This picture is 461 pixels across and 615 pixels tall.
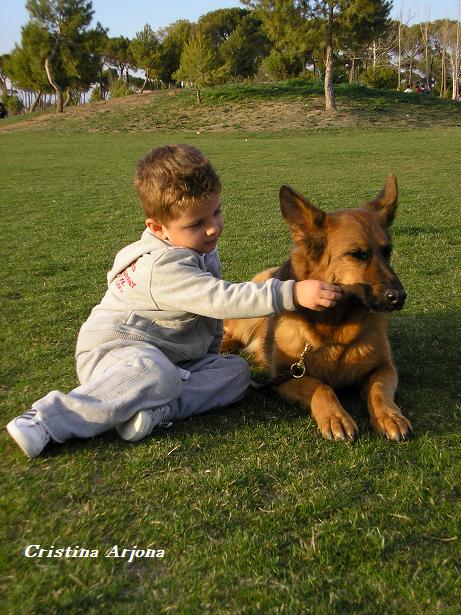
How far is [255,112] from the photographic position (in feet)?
131

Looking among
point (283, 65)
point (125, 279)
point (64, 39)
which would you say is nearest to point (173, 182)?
point (125, 279)

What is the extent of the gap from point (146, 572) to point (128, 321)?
1.77 metres

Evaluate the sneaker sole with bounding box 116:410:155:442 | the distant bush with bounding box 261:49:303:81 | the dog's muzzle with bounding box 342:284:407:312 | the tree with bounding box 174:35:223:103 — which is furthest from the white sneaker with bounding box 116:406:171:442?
the distant bush with bounding box 261:49:303:81

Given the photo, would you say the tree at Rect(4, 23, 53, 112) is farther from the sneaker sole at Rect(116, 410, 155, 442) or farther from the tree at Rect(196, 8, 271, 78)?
the sneaker sole at Rect(116, 410, 155, 442)

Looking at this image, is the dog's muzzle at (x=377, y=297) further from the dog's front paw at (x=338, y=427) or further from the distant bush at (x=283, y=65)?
the distant bush at (x=283, y=65)

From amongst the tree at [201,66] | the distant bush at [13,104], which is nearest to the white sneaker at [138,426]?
the tree at [201,66]

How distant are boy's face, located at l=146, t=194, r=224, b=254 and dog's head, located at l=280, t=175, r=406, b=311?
45 cm

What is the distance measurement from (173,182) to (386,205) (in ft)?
4.64

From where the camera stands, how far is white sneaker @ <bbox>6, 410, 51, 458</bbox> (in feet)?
9.65

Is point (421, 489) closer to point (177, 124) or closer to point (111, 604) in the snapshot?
point (111, 604)

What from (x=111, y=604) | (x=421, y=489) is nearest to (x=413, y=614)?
(x=421, y=489)

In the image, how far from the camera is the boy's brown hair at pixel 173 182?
3.54 metres

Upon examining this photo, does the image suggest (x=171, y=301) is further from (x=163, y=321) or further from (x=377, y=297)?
(x=377, y=297)

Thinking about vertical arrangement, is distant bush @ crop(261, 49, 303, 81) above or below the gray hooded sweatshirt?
above
